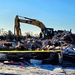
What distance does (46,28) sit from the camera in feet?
124

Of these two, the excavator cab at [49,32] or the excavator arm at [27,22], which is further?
the excavator cab at [49,32]

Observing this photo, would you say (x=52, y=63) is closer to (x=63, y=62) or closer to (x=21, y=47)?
(x=63, y=62)

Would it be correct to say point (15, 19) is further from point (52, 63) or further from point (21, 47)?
point (52, 63)

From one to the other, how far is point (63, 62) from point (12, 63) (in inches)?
122

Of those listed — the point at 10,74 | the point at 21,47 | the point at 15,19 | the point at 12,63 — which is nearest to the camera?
the point at 10,74

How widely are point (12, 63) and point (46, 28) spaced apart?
22.2m

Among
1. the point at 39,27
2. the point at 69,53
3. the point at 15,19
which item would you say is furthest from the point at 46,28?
the point at 69,53

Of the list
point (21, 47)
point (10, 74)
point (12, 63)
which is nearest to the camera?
point (10, 74)

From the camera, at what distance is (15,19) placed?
34344mm

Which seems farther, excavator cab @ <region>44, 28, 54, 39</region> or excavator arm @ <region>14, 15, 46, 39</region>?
excavator cab @ <region>44, 28, 54, 39</region>

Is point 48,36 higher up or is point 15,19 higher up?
point 15,19

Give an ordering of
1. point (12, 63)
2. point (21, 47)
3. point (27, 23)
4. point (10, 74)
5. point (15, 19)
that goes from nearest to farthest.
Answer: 1. point (10, 74)
2. point (12, 63)
3. point (21, 47)
4. point (15, 19)
5. point (27, 23)

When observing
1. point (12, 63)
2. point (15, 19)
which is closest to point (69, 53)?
point (12, 63)

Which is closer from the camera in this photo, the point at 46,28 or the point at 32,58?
the point at 32,58
